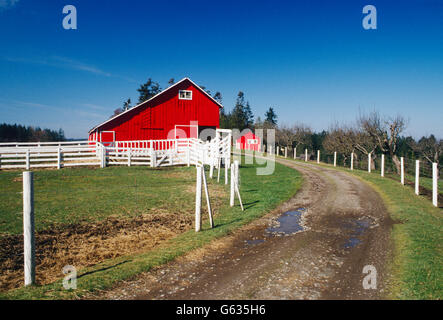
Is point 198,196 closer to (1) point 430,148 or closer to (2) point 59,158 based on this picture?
(2) point 59,158

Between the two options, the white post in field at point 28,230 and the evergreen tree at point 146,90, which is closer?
the white post in field at point 28,230

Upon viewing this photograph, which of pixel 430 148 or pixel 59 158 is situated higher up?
pixel 430 148

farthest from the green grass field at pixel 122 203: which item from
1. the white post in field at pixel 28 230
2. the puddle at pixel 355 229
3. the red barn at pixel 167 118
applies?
the red barn at pixel 167 118

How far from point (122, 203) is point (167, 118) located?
59.2 feet

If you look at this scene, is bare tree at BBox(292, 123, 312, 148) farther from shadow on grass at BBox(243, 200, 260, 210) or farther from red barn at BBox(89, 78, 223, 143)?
shadow on grass at BBox(243, 200, 260, 210)

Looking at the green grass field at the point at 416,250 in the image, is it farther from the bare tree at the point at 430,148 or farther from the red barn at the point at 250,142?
the red barn at the point at 250,142

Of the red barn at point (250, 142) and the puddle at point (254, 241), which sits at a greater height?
the red barn at point (250, 142)

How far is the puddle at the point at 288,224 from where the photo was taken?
24.3 feet

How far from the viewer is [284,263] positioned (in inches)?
A: 208

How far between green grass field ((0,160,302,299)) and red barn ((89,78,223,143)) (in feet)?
25.9

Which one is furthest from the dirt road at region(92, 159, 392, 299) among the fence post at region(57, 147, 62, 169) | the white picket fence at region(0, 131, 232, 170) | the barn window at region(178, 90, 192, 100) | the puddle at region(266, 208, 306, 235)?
the barn window at region(178, 90, 192, 100)

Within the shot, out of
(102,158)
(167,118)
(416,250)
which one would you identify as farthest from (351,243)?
(167,118)

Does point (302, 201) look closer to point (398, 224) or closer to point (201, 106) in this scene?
point (398, 224)

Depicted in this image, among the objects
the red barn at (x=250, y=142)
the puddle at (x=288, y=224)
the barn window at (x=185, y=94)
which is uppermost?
the barn window at (x=185, y=94)
